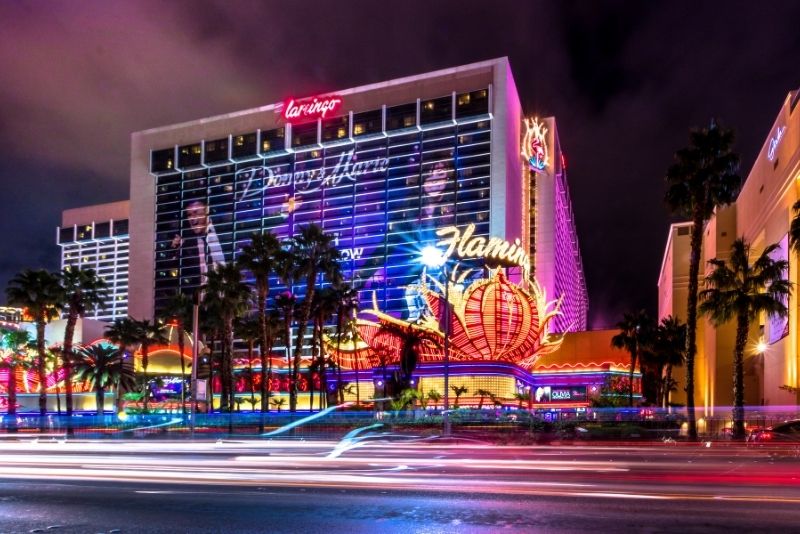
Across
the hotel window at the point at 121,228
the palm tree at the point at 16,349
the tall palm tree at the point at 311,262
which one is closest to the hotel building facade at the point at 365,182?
the hotel window at the point at 121,228

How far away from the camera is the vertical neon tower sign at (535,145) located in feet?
448

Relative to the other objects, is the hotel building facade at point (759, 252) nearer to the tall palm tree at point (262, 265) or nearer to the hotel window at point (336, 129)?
the tall palm tree at point (262, 265)

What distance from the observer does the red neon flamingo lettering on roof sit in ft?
456

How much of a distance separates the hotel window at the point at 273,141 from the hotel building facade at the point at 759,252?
86831 millimetres

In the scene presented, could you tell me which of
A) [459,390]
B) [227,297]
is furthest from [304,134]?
[459,390]

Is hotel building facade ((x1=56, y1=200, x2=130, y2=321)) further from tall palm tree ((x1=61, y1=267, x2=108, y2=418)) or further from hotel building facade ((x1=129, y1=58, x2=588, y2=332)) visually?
tall palm tree ((x1=61, y1=267, x2=108, y2=418))

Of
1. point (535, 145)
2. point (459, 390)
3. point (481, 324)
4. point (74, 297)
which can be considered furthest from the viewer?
point (535, 145)

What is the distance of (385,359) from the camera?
67.4 m

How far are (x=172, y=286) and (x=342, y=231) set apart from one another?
1489 inches

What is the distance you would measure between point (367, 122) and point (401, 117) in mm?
6776

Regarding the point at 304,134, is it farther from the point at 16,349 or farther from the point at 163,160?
the point at 16,349

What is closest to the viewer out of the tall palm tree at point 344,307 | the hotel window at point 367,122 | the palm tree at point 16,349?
the tall palm tree at point 344,307

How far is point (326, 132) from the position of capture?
13962 cm

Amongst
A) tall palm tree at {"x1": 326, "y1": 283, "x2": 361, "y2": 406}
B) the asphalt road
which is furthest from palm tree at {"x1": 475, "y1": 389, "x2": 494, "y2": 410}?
the asphalt road
